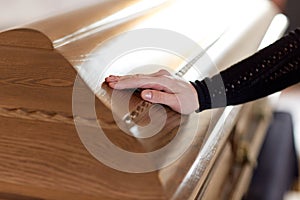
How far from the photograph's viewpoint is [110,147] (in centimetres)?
69

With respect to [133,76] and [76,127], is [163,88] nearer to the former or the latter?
[133,76]

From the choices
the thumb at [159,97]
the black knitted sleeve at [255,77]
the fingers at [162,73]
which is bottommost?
the black knitted sleeve at [255,77]

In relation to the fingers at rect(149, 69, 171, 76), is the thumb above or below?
below

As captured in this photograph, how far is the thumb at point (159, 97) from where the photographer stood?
804 mm

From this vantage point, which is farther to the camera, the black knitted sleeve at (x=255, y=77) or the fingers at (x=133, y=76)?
the black knitted sleeve at (x=255, y=77)

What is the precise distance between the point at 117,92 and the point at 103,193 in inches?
6.8

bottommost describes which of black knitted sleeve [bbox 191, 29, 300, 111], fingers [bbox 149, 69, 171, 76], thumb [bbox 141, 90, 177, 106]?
black knitted sleeve [bbox 191, 29, 300, 111]

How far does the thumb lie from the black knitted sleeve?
3.1 inches

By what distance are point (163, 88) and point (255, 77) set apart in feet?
0.79

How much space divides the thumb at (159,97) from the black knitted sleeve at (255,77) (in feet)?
0.26

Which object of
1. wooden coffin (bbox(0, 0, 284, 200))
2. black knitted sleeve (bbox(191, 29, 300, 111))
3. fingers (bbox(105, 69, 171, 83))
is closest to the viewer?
wooden coffin (bbox(0, 0, 284, 200))

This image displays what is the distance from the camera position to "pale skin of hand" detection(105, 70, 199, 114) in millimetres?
806

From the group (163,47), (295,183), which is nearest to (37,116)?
(163,47)

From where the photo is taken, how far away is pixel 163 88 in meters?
0.83
